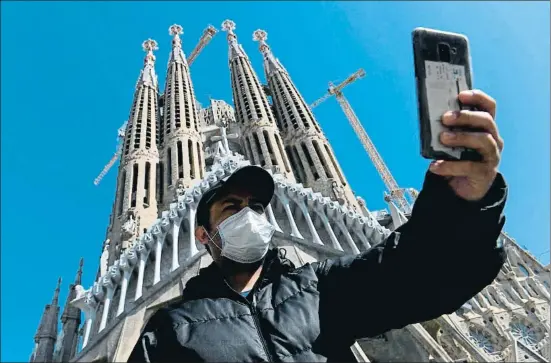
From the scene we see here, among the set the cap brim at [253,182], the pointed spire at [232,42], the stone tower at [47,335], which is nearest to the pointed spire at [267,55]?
the pointed spire at [232,42]

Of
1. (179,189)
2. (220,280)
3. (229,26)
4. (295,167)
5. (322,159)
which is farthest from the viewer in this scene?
(229,26)

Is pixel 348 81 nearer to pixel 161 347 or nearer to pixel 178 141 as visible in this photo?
pixel 178 141

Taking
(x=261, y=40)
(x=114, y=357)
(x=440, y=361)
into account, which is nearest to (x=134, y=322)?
(x=114, y=357)

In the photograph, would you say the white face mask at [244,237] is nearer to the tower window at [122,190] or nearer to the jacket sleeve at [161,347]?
the jacket sleeve at [161,347]

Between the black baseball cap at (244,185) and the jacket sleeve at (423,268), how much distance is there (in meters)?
0.79

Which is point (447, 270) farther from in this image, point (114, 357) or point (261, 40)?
point (261, 40)

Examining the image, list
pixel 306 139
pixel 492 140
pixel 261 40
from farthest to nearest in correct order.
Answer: pixel 261 40
pixel 306 139
pixel 492 140

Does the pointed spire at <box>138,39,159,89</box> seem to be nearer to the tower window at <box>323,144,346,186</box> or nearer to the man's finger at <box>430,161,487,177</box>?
the tower window at <box>323,144,346,186</box>

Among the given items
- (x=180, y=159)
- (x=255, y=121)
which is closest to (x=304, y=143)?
(x=255, y=121)

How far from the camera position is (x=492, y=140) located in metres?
1.76

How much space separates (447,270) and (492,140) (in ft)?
1.96

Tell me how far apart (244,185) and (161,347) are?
1.18 m

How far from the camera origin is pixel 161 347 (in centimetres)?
234

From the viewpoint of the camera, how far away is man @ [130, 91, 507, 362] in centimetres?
187
